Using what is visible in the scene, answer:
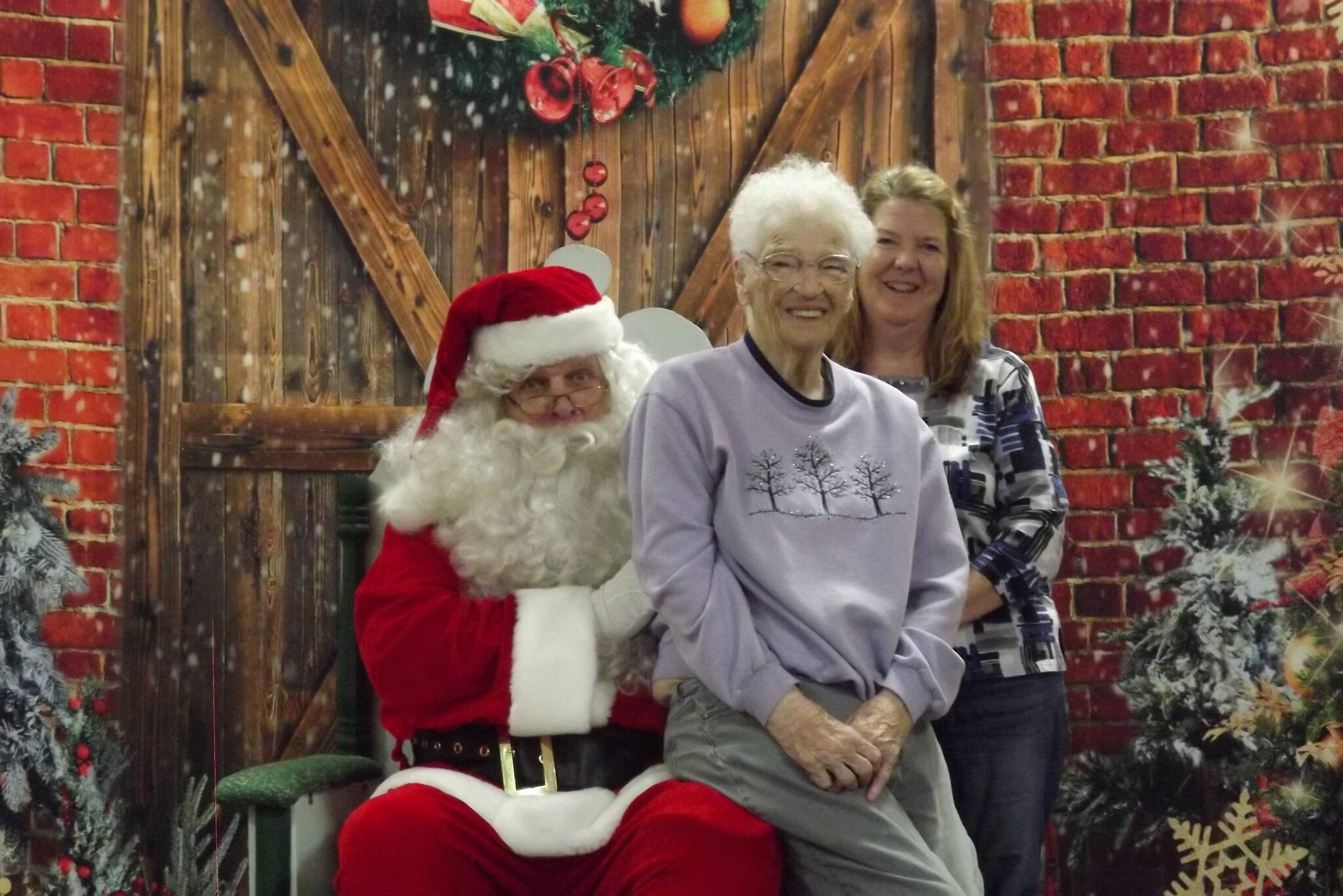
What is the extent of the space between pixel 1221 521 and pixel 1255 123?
2.89 feet

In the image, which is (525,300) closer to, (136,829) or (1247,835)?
(136,829)

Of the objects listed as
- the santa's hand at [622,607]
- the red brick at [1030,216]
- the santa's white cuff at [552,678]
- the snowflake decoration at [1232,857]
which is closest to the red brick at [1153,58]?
the red brick at [1030,216]

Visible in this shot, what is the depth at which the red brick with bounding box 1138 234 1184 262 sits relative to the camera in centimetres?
298

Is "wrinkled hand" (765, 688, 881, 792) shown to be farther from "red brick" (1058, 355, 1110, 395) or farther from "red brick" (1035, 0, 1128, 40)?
"red brick" (1035, 0, 1128, 40)

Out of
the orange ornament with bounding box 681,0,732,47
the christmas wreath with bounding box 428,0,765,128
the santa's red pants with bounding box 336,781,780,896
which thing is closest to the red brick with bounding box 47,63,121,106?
the christmas wreath with bounding box 428,0,765,128

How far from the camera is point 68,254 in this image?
3031 mm

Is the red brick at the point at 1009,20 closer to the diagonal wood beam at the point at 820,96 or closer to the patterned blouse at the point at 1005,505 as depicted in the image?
the diagonal wood beam at the point at 820,96

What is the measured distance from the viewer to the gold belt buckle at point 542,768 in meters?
2.09

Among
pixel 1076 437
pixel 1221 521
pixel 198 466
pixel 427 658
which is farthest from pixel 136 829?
pixel 1221 521

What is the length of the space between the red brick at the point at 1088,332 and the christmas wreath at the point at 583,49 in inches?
37.5

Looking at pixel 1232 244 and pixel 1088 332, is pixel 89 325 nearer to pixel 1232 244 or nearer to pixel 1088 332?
pixel 1088 332

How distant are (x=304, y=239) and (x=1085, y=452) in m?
1.85

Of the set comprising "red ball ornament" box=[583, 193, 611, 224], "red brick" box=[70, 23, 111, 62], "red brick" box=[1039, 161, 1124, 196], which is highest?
"red brick" box=[70, 23, 111, 62]

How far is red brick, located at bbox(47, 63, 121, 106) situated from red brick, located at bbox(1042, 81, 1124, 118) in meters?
2.11
